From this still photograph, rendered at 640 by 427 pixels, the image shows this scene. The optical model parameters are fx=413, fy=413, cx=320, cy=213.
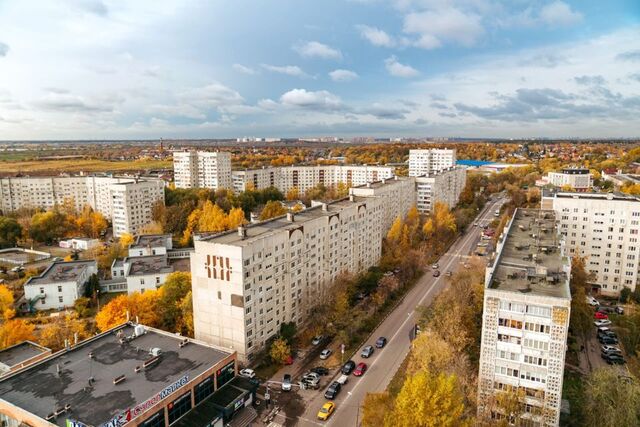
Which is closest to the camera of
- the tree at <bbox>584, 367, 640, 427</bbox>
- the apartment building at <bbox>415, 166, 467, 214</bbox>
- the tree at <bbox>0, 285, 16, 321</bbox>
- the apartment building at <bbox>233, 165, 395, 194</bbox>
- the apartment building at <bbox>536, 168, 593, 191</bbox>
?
the tree at <bbox>584, 367, 640, 427</bbox>

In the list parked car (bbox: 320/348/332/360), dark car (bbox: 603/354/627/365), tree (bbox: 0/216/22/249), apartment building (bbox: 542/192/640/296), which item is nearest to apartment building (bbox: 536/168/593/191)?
apartment building (bbox: 542/192/640/296)

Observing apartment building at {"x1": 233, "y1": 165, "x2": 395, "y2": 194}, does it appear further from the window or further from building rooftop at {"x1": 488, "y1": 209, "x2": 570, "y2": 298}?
the window

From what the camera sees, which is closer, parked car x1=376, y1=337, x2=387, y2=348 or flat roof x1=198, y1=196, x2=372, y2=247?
flat roof x1=198, y1=196, x2=372, y2=247

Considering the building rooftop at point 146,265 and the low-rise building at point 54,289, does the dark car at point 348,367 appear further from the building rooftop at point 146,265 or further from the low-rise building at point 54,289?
the low-rise building at point 54,289

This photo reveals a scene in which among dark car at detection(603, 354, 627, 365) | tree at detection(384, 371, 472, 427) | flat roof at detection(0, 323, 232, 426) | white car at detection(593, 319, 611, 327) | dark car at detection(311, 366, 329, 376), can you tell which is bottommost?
dark car at detection(603, 354, 627, 365)

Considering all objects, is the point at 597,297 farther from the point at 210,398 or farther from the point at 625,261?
the point at 210,398

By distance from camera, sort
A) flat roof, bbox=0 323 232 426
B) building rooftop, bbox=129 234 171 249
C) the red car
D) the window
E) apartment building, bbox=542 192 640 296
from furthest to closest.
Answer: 1. building rooftop, bbox=129 234 171 249
2. apartment building, bbox=542 192 640 296
3. the red car
4. the window
5. flat roof, bbox=0 323 232 426

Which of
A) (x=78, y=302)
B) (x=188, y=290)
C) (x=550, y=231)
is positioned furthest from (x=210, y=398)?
(x=550, y=231)
